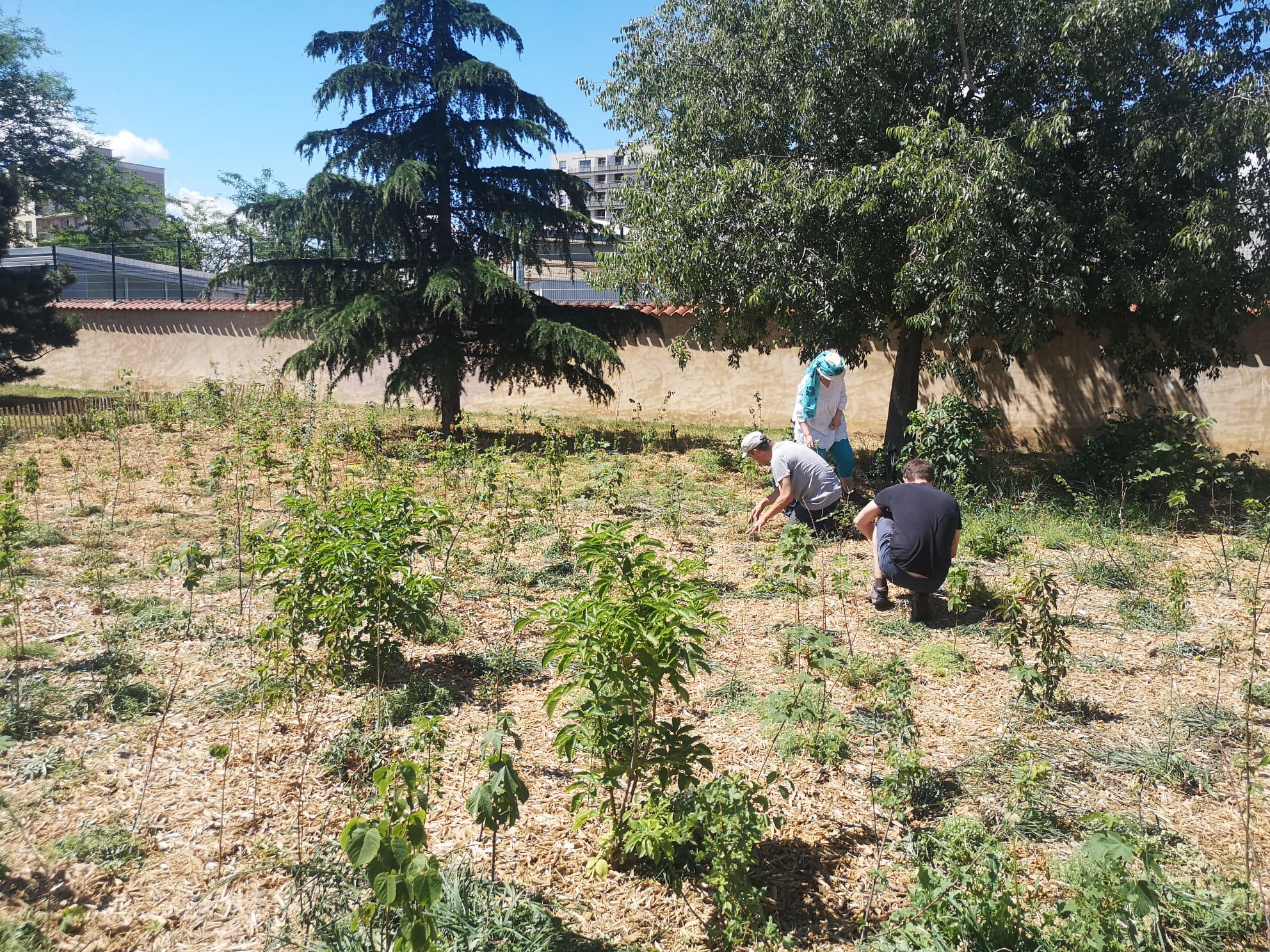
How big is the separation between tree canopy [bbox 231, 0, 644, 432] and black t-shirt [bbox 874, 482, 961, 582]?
6270mm

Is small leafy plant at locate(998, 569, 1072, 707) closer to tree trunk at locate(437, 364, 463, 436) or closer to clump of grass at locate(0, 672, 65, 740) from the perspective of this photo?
clump of grass at locate(0, 672, 65, 740)

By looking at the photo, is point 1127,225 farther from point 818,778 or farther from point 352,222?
point 352,222

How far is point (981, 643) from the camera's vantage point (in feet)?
16.4

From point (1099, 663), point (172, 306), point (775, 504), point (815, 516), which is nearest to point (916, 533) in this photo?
point (1099, 663)

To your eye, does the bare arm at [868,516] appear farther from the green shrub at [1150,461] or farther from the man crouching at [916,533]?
the green shrub at [1150,461]

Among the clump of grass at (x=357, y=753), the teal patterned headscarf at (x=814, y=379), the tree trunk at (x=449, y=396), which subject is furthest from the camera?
the tree trunk at (x=449, y=396)

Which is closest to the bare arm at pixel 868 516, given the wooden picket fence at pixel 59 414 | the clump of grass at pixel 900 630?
the clump of grass at pixel 900 630

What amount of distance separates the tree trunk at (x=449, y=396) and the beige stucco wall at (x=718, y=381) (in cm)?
210

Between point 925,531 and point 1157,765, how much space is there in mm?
1670

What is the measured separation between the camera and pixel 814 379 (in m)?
6.93

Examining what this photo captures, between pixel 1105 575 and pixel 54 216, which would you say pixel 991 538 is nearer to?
pixel 1105 575

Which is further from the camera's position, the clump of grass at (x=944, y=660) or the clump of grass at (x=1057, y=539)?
the clump of grass at (x=1057, y=539)

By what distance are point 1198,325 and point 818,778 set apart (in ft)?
23.3

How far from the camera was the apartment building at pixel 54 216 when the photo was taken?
23.6 m
